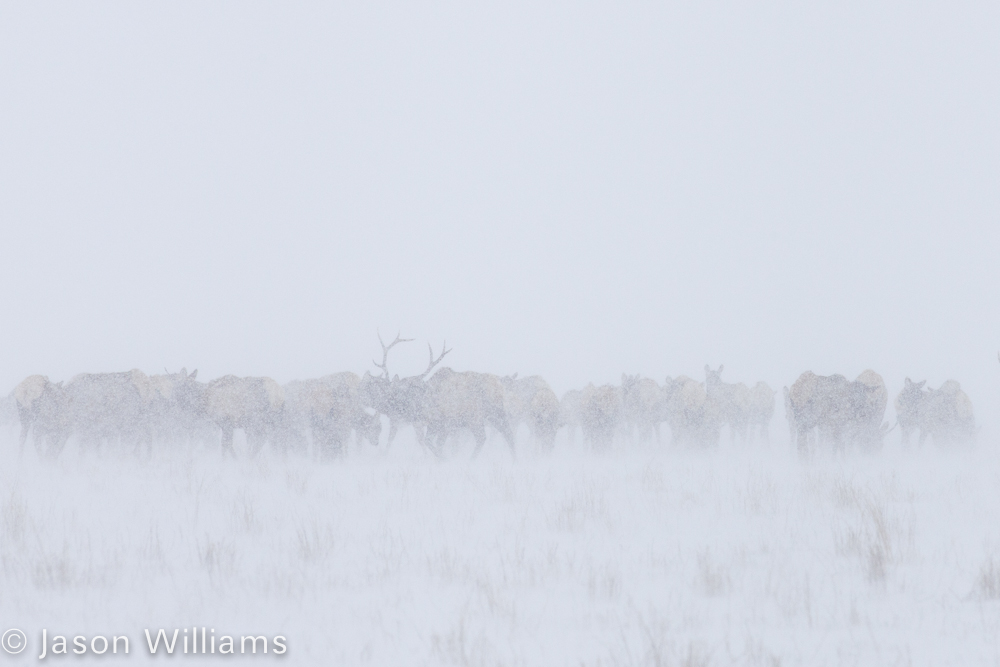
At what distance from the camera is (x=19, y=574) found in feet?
16.5

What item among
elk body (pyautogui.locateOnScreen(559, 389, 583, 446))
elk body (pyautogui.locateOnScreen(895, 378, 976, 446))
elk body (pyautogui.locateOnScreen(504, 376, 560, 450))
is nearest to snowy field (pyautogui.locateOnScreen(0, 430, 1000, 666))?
elk body (pyautogui.locateOnScreen(504, 376, 560, 450))

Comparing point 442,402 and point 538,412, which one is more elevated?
point 442,402

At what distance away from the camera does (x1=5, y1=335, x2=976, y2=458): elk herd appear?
42.0 feet

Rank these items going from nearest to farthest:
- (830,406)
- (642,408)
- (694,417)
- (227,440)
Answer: (830,406) → (227,440) → (694,417) → (642,408)

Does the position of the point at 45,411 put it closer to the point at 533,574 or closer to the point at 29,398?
the point at 29,398

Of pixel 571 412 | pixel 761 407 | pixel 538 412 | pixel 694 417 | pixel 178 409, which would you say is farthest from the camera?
pixel 761 407

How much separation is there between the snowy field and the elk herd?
4.63m

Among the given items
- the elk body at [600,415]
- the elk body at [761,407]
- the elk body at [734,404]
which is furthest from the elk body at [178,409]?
the elk body at [761,407]

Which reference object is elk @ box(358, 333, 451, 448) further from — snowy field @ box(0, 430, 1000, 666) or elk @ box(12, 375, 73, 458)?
snowy field @ box(0, 430, 1000, 666)

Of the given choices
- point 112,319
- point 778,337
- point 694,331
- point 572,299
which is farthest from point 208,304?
point 778,337

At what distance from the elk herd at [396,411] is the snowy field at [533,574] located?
4627 millimetres

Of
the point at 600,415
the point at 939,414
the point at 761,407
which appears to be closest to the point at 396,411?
the point at 600,415

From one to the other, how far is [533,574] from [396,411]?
9.21m

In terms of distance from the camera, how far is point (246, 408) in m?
13.1
